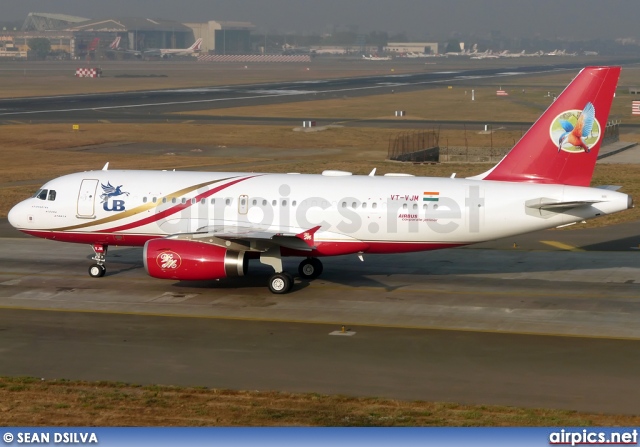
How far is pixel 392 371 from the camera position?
90.0ft

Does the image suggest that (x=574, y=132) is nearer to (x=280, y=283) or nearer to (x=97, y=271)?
(x=280, y=283)

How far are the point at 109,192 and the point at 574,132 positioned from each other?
64.9 feet

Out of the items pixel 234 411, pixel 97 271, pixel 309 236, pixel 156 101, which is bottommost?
pixel 234 411

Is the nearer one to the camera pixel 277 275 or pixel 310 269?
pixel 277 275

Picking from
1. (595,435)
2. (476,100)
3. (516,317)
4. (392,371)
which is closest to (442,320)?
(516,317)

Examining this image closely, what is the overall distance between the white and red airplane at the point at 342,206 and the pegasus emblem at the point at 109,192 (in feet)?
0.14

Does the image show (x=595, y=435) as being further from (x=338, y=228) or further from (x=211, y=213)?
(x=211, y=213)

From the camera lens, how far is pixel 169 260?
3641 cm

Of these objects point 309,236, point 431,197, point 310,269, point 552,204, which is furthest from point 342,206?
point 552,204

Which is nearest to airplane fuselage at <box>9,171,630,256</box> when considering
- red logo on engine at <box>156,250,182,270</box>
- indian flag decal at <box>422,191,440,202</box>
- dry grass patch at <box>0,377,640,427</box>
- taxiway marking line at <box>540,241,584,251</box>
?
indian flag decal at <box>422,191,440,202</box>

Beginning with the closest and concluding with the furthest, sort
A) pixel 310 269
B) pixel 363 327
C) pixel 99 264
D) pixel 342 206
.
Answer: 1. pixel 363 327
2. pixel 342 206
3. pixel 310 269
4. pixel 99 264

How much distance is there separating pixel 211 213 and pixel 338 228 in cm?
547

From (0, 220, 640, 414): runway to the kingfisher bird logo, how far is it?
5950mm

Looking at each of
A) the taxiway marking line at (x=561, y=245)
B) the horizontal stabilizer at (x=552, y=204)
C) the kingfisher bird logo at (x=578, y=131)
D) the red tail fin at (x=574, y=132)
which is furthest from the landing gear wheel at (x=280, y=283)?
the taxiway marking line at (x=561, y=245)
